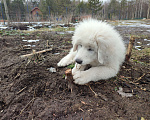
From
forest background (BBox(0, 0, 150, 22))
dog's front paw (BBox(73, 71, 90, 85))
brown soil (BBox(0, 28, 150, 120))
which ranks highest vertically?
forest background (BBox(0, 0, 150, 22))

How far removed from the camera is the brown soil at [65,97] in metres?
1.68

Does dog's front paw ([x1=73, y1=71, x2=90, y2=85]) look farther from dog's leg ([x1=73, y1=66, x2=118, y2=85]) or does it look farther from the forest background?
the forest background

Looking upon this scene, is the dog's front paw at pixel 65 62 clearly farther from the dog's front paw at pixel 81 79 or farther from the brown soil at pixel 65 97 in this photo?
the dog's front paw at pixel 81 79

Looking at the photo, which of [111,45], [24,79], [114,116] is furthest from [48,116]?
[111,45]

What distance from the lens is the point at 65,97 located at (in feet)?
6.70

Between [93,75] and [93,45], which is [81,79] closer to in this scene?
[93,75]

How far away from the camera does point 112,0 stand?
51.4 meters

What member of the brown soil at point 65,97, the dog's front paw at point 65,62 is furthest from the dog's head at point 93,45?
the dog's front paw at point 65,62

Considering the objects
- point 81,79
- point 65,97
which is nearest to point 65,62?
point 81,79

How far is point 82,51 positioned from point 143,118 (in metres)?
1.42

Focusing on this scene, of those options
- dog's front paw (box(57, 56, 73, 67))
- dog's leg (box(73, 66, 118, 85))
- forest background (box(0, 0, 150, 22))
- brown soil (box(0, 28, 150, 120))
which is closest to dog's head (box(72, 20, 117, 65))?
dog's leg (box(73, 66, 118, 85))

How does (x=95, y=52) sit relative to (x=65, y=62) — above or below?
above

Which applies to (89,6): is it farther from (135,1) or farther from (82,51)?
(82,51)

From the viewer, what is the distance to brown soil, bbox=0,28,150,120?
1.68m
